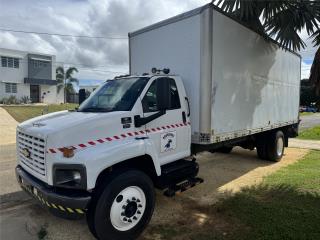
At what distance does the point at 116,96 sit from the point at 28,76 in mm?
46755

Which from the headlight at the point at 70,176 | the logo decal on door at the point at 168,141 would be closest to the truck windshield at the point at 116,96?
the logo decal on door at the point at 168,141

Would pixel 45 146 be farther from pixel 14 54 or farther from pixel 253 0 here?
pixel 14 54

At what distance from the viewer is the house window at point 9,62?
43.9 m

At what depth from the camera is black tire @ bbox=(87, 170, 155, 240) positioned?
3936 mm

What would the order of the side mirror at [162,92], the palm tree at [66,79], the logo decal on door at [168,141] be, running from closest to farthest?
1. the side mirror at [162,92]
2. the logo decal on door at [168,141]
3. the palm tree at [66,79]

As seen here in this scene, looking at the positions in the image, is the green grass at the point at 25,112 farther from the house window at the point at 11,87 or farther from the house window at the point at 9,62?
the house window at the point at 9,62

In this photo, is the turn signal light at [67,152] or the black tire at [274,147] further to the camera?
the black tire at [274,147]

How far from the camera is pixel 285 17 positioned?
23.7 feet

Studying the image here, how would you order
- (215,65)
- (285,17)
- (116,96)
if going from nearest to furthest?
(116,96)
(215,65)
(285,17)

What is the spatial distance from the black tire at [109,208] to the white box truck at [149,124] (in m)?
0.01

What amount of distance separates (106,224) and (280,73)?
7249 millimetres

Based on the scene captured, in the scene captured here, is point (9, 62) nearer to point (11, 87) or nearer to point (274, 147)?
point (11, 87)

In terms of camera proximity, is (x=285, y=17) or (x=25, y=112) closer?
(x=285, y=17)

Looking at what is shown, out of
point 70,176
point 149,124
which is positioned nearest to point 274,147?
point 149,124
